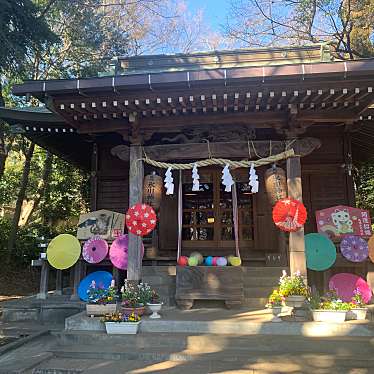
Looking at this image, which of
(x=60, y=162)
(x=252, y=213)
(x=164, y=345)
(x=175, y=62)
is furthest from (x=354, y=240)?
(x=60, y=162)

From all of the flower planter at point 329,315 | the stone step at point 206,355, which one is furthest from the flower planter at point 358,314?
the stone step at point 206,355

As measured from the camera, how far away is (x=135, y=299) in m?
5.88

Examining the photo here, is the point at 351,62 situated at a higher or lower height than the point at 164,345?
higher

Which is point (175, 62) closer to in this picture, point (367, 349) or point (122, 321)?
point (122, 321)

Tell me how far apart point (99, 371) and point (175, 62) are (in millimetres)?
7787

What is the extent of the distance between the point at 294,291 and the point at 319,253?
1.30m

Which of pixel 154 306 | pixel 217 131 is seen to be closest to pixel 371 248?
pixel 217 131

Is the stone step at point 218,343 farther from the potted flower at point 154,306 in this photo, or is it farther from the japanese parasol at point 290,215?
the japanese parasol at point 290,215

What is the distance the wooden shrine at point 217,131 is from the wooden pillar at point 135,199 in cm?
2

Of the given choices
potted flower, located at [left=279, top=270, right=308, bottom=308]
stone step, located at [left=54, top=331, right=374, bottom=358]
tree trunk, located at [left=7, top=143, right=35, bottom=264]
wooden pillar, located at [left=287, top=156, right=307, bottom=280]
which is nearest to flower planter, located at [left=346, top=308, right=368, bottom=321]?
stone step, located at [left=54, top=331, right=374, bottom=358]

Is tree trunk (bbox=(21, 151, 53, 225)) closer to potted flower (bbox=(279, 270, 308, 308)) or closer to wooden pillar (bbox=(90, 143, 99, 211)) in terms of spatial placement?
wooden pillar (bbox=(90, 143, 99, 211))

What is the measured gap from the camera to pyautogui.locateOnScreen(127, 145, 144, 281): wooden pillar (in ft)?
21.4

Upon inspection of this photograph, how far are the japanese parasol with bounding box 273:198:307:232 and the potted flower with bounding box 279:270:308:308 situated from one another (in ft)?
2.78

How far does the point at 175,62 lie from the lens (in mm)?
9820
